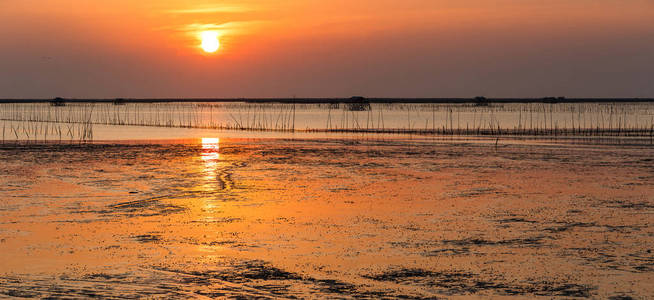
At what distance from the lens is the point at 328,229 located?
13.6 meters

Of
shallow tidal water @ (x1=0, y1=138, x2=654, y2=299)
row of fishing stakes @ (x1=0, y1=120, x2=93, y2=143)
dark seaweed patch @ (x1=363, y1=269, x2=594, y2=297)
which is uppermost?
row of fishing stakes @ (x1=0, y1=120, x2=93, y2=143)

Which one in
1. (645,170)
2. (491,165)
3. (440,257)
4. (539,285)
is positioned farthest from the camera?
(491,165)

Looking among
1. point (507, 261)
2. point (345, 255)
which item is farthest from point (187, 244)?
point (507, 261)

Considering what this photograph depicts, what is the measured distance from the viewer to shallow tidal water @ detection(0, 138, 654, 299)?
9.60 metres

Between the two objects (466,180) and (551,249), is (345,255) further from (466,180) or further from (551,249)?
(466,180)

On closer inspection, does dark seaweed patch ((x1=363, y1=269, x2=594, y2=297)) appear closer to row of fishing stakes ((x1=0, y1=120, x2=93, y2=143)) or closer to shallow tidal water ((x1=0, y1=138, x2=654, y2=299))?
shallow tidal water ((x1=0, y1=138, x2=654, y2=299))

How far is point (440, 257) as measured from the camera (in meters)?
11.2

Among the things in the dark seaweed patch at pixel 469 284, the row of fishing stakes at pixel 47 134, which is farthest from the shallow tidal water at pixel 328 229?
the row of fishing stakes at pixel 47 134

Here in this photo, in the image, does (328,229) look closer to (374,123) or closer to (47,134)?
(47,134)

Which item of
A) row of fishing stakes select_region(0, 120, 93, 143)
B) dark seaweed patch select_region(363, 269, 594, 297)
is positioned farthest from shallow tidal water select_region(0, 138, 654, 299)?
row of fishing stakes select_region(0, 120, 93, 143)

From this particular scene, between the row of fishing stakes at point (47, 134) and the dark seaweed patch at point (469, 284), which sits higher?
the row of fishing stakes at point (47, 134)

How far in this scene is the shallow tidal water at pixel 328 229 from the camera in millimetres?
9602

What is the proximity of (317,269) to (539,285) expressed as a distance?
2844 millimetres

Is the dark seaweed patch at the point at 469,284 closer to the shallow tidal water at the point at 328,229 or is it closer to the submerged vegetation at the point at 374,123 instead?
the shallow tidal water at the point at 328,229
